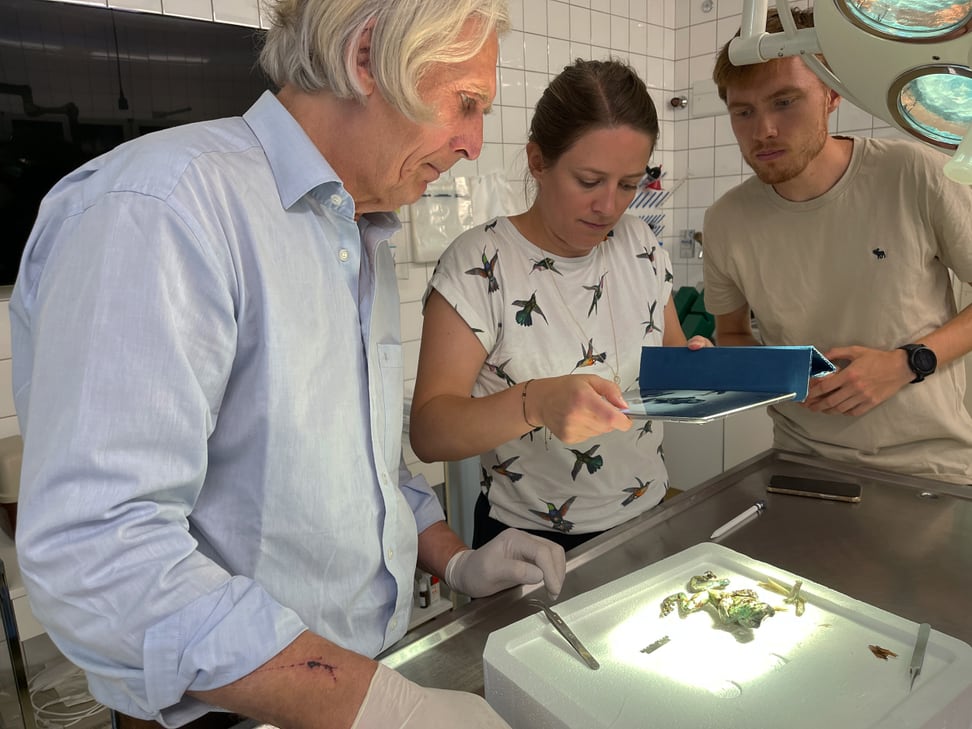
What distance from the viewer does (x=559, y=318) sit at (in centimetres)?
130

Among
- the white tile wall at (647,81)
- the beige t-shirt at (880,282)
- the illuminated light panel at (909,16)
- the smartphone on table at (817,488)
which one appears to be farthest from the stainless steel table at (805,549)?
the white tile wall at (647,81)

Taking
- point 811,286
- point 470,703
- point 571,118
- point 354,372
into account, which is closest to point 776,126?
point 811,286

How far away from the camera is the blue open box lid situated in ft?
3.10

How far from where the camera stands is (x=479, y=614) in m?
0.91

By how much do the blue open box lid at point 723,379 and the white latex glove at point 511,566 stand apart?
223mm

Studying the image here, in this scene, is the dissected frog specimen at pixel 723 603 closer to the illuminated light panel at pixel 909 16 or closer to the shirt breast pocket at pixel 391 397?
the shirt breast pocket at pixel 391 397

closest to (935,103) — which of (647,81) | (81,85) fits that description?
(81,85)

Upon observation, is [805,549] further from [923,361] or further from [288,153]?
[288,153]

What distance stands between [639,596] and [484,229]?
2.38 ft

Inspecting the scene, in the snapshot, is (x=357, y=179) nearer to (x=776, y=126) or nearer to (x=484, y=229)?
(x=484, y=229)

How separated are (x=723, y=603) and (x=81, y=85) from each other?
6.75 ft

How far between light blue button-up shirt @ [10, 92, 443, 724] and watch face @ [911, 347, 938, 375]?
1.04 metres

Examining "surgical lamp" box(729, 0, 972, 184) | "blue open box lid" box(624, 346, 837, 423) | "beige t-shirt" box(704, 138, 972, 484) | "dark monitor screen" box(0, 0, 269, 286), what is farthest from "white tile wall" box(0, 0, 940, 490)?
"surgical lamp" box(729, 0, 972, 184)

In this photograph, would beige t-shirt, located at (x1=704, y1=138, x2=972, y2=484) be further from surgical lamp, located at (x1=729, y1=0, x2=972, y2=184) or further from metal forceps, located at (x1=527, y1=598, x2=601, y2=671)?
metal forceps, located at (x1=527, y1=598, x2=601, y2=671)
